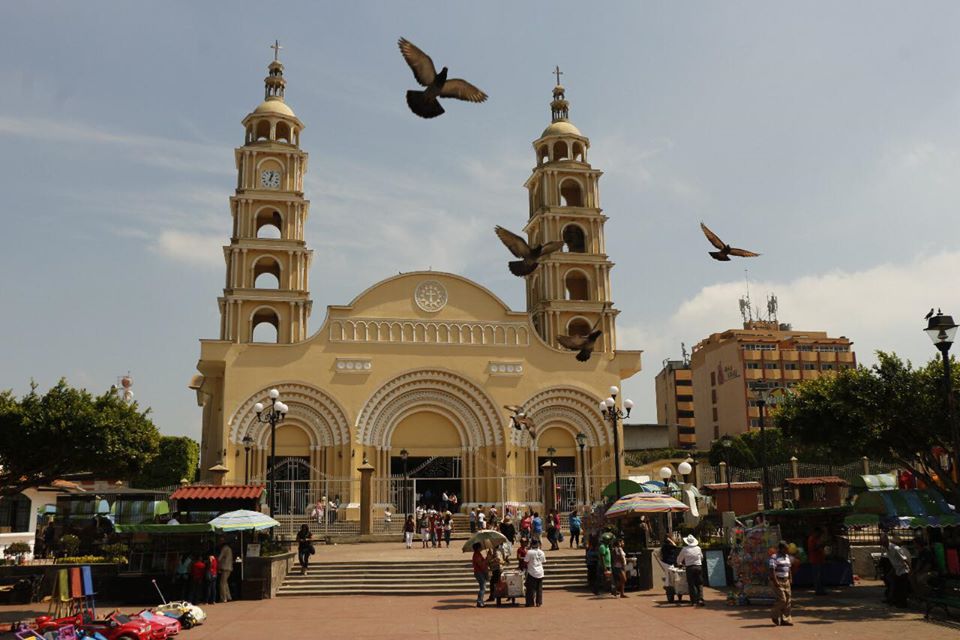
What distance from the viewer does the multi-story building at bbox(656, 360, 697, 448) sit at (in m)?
89.3

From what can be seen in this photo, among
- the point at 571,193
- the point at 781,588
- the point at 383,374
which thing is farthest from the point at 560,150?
the point at 781,588

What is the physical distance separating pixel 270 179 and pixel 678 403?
59694 millimetres

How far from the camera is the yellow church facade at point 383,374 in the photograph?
38375mm

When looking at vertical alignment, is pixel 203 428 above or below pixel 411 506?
above

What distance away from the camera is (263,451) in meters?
37.7

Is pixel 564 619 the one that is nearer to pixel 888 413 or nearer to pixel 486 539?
pixel 486 539

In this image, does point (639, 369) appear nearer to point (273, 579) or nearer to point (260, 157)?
point (260, 157)

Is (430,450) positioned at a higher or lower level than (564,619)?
higher

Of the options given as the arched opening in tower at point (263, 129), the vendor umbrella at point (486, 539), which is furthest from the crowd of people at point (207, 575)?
the arched opening in tower at point (263, 129)

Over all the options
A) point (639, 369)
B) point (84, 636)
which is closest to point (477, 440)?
point (639, 369)

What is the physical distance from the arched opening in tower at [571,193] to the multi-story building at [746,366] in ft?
119

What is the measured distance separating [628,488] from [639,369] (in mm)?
18762

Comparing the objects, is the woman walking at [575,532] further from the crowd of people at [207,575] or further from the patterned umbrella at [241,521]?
the crowd of people at [207,575]

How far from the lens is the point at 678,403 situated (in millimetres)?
91188
